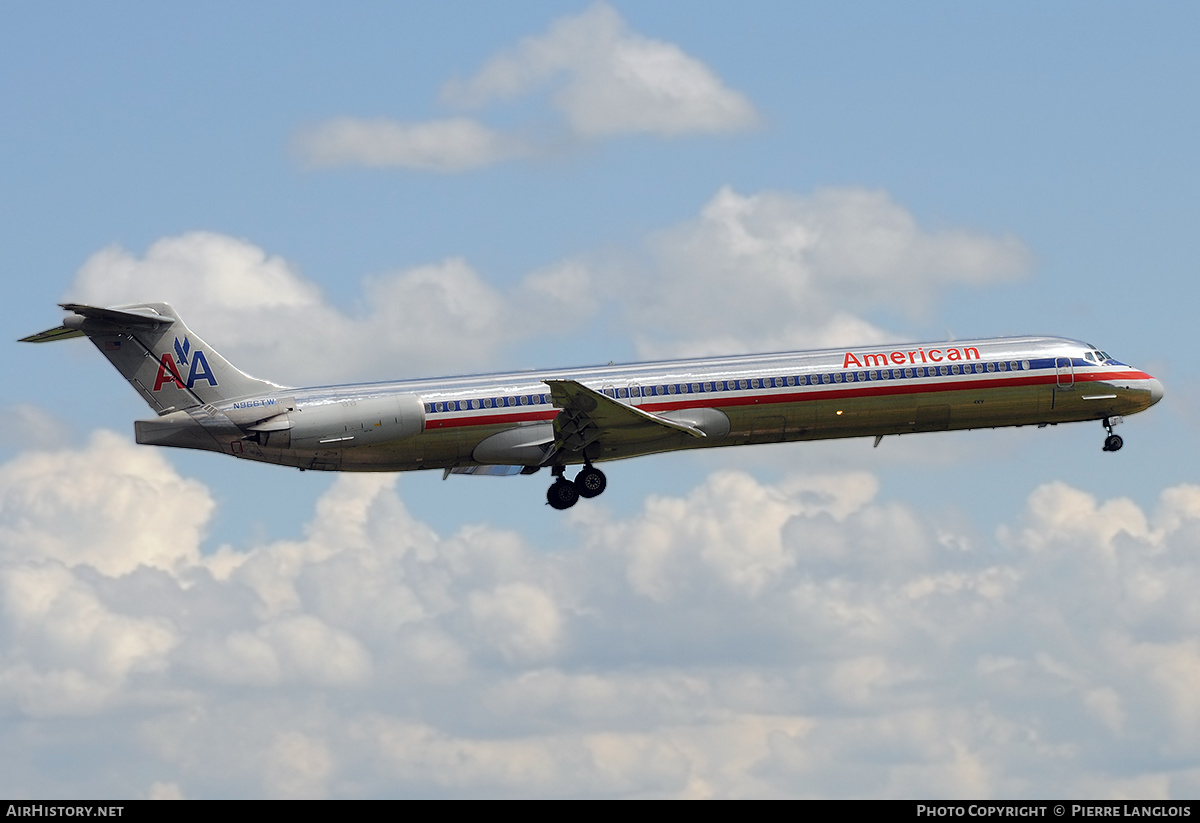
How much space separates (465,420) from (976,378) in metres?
15.8

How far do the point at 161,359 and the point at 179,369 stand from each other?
0.58 meters

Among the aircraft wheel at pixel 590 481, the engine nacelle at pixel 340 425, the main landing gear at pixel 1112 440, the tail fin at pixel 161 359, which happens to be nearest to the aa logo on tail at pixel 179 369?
the tail fin at pixel 161 359

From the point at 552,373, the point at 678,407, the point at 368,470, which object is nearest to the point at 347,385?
the point at 368,470

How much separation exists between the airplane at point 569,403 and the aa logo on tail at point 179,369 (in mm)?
41

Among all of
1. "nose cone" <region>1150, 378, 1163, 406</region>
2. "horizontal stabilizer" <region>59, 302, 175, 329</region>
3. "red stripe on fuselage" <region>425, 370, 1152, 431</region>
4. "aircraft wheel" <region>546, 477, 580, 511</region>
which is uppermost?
"horizontal stabilizer" <region>59, 302, 175, 329</region>

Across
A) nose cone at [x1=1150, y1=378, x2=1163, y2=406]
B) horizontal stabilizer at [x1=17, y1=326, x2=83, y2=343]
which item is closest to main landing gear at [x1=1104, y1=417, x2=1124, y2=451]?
nose cone at [x1=1150, y1=378, x2=1163, y2=406]

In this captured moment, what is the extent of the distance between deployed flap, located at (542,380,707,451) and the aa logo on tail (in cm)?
1011

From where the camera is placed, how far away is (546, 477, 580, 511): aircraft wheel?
5253 cm

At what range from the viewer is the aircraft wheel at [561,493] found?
52.5 meters

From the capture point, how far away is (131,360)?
1949 inches

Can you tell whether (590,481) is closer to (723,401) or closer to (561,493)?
(561,493)

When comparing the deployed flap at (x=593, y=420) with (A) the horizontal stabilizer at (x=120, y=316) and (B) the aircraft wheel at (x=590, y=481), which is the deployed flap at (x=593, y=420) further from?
(A) the horizontal stabilizer at (x=120, y=316)

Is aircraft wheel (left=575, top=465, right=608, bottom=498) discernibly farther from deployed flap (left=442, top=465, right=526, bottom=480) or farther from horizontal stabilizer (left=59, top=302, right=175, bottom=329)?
horizontal stabilizer (left=59, top=302, right=175, bottom=329)
